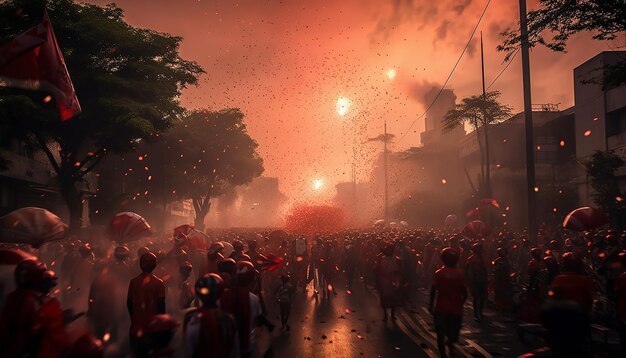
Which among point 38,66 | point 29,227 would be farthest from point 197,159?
point 38,66

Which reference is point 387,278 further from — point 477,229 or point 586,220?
point 477,229

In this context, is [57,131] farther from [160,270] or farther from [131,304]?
[131,304]

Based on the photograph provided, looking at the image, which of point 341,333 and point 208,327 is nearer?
point 208,327

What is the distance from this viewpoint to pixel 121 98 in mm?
23391

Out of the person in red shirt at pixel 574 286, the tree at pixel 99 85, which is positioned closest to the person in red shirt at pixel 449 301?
the person in red shirt at pixel 574 286

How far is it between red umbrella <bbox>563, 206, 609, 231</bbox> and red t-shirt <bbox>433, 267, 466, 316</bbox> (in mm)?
7458

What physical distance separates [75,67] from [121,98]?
241cm

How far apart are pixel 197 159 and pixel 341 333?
4066 centimetres

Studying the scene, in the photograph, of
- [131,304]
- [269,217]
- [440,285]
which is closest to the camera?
[131,304]

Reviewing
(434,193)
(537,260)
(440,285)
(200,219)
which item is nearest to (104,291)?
(440,285)

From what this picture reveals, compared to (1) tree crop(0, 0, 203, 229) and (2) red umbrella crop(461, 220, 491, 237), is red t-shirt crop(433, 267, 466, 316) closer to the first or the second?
(2) red umbrella crop(461, 220, 491, 237)

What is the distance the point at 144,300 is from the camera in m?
6.60

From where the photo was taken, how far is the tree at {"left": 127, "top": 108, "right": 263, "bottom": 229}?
152ft

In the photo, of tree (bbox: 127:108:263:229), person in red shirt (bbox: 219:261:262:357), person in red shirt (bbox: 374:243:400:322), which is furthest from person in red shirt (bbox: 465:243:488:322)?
tree (bbox: 127:108:263:229)
